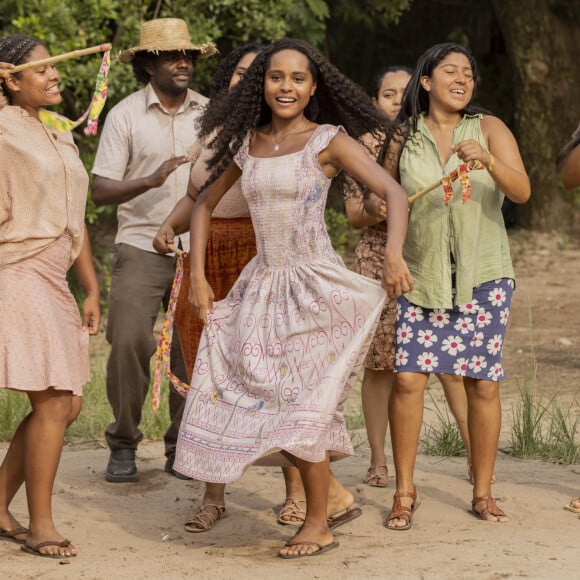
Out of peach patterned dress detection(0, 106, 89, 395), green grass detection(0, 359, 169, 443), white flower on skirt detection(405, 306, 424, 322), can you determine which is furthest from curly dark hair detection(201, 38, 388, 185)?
green grass detection(0, 359, 169, 443)

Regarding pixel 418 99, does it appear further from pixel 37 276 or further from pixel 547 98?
pixel 547 98

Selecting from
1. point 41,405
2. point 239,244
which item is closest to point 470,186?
point 239,244

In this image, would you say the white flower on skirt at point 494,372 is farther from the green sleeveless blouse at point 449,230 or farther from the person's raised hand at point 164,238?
the person's raised hand at point 164,238

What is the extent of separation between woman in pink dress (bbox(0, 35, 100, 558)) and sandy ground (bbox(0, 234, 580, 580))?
0.32 metres

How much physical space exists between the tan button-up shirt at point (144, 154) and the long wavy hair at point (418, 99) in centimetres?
121

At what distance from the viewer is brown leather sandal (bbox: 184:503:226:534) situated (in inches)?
207

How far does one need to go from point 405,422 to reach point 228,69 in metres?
1.88

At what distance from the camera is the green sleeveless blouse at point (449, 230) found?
5.12m

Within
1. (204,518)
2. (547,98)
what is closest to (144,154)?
(204,518)

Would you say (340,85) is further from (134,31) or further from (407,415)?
(134,31)

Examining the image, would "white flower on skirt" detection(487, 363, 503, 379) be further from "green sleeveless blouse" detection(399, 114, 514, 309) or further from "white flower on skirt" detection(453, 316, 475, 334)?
"green sleeveless blouse" detection(399, 114, 514, 309)

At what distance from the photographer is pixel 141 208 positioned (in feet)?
20.2

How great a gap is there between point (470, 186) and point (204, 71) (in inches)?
283

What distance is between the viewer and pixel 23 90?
4.79 metres
